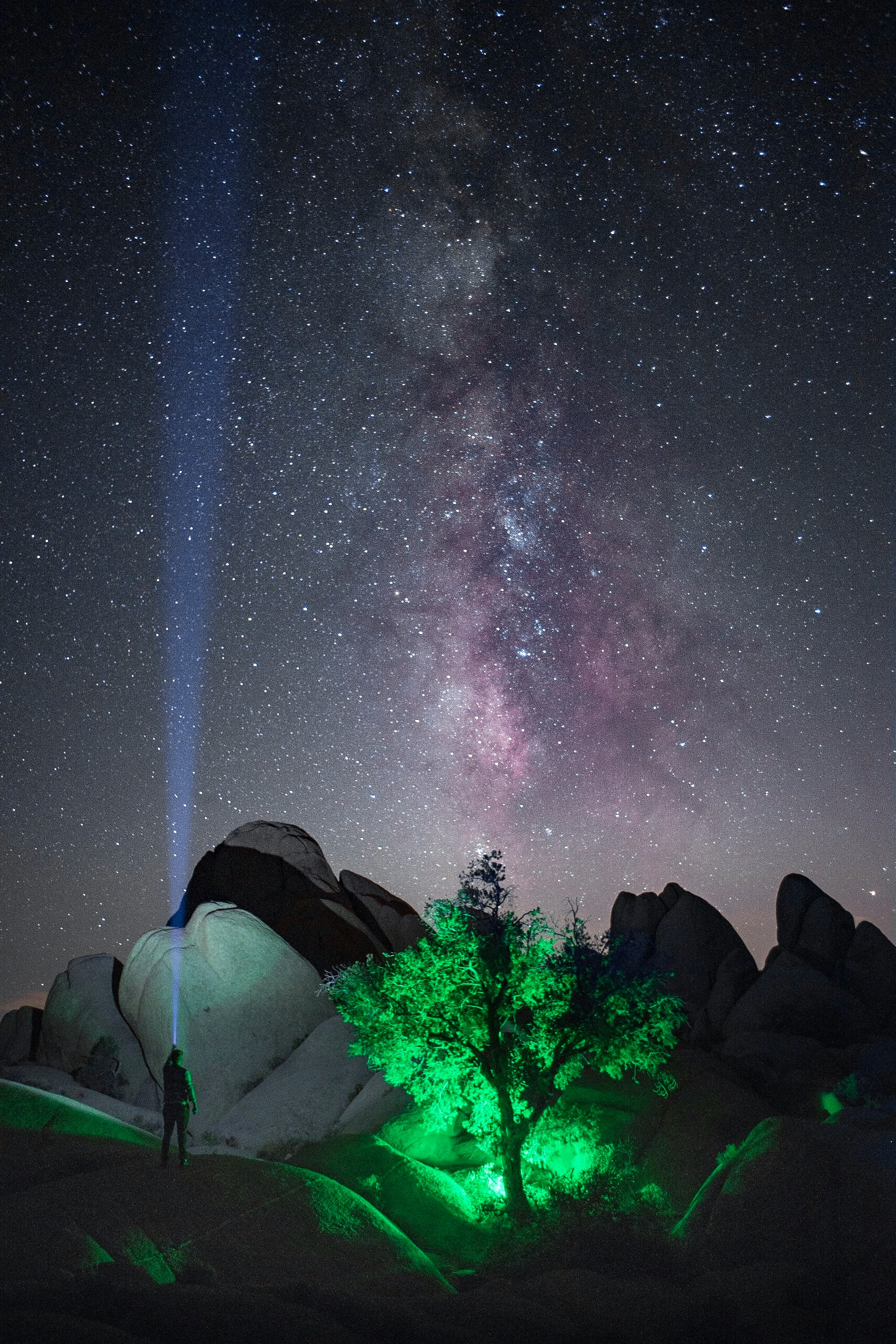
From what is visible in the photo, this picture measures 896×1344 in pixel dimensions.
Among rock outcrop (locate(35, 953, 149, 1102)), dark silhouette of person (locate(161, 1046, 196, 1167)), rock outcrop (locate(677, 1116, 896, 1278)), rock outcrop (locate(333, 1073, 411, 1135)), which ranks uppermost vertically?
rock outcrop (locate(35, 953, 149, 1102))

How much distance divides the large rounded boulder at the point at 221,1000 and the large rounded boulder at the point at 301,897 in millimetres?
2887

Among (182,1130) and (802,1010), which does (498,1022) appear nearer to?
(182,1130)

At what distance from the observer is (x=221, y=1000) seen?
33906 mm

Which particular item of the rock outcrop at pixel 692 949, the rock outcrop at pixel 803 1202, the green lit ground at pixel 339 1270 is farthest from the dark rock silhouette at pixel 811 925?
the green lit ground at pixel 339 1270

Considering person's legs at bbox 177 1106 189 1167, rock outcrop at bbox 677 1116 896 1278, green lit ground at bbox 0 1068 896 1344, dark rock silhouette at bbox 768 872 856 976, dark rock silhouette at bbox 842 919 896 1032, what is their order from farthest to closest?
1. dark rock silhouette at bbox 768 872 856 976
2. dark rock silhouette at bbox 842 919 896 1032
3. person's legs at bbox 177 1106 189 1167
4. rock outcrop at bbox 677 1116 896 1278
5. green lit ground at bbox 0 1068 896 1344

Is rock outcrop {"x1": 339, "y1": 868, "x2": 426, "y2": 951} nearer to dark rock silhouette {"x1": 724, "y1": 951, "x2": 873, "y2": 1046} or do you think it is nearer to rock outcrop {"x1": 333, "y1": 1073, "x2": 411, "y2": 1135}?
rock outcrop {"x1": 333, "y1": 1073, "x2": 411, "y2": 1135}

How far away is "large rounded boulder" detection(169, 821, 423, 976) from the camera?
40688 millimetres

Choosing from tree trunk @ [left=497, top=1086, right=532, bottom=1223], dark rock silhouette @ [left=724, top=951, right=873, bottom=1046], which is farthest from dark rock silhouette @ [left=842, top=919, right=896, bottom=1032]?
tree trunk @ [left=497, top=1086, right=532, bottom=1223]

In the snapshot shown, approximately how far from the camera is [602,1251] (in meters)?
16.6

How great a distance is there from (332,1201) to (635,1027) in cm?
1020

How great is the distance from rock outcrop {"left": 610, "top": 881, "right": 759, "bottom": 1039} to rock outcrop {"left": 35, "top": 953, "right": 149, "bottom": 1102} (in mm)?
24244

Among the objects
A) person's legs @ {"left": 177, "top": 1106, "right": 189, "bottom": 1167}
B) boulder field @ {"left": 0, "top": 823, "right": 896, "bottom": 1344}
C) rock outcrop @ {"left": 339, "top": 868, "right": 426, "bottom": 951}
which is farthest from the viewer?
rock outcrop @ {"left": 339, "top": 868, "right": 426, "bottom": 951}

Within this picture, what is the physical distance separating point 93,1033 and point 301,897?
35.4ft

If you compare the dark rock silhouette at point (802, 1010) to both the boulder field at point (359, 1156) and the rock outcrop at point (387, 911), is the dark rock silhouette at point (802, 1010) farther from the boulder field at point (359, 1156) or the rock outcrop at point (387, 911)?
the rock outcrop at point (387, 911)
